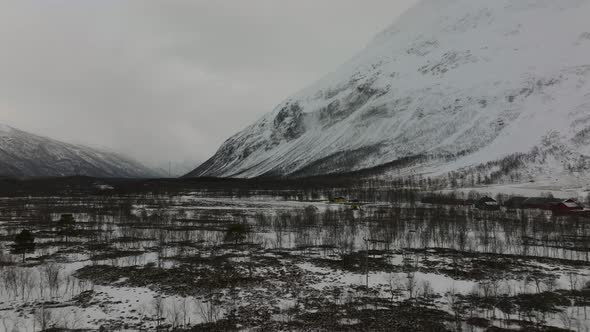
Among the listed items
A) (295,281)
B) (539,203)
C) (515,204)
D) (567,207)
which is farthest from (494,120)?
(295,281)

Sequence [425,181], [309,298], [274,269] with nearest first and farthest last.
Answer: [309,298], [274,269], [425,181]

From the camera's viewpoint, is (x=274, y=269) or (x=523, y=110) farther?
(x=523, y=110)

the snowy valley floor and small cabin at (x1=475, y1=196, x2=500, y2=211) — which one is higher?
small cabin at (x1=475, y1=196, x2=500, y2=211)

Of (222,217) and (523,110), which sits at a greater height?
(523,110)

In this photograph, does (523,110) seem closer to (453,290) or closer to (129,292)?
(453,290)

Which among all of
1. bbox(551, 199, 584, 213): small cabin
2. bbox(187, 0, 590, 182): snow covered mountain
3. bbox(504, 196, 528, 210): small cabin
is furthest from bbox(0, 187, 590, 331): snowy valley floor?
Answer: bbox(187, 0, 590, 182): snow covered mountain

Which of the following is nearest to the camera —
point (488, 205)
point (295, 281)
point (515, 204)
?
point (295, 281)

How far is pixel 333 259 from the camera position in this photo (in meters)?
25.3

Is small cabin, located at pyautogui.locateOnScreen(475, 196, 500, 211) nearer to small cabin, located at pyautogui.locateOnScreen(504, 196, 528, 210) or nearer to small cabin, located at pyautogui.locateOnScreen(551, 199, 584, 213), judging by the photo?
small cabin, located at pyautogui.locateOnScreen(504, 196, 528, 210)

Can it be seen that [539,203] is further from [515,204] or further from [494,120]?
[494,120]

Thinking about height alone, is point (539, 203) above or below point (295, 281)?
above

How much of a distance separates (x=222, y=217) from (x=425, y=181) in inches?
2906

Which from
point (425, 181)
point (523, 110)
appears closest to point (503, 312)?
point (425, 181)

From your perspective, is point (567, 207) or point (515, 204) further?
point (515, 204)
